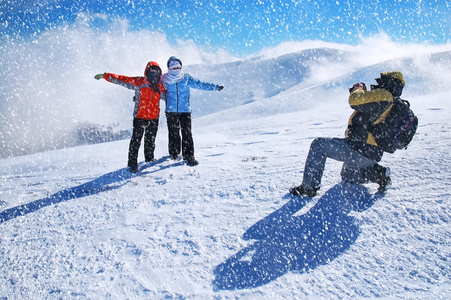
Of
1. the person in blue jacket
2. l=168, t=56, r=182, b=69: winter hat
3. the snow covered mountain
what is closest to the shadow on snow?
the snow covered mountain

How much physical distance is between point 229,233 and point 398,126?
207 centimetres

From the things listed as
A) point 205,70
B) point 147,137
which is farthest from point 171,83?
point 205,70

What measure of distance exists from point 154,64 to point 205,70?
233ft

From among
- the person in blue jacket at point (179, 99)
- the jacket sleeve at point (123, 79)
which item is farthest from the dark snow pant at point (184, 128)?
the jacket sleeve at point (123, 79)

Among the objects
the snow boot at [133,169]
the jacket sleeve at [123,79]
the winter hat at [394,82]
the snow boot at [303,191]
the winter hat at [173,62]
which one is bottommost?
the snow boot at [303,191]

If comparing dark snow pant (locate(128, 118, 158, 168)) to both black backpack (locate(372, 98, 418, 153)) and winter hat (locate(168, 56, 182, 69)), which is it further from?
black backpack (locate(372, 98, 418, 153))

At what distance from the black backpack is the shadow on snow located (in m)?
3.80

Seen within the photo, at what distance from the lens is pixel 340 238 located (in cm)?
251

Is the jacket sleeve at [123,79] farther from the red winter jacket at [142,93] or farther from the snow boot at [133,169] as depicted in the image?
the snow boot at [133,169]

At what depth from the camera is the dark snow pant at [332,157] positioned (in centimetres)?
320

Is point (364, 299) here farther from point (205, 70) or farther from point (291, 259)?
point (205, 70)

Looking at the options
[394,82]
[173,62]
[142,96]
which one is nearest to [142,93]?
[142,96]

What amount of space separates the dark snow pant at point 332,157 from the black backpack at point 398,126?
383 mm

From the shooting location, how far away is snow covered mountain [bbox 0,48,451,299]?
2.07m
